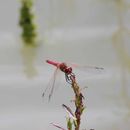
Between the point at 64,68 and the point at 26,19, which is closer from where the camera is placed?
the point at 64,68

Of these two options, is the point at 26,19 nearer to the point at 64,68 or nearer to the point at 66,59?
the point at 66,59

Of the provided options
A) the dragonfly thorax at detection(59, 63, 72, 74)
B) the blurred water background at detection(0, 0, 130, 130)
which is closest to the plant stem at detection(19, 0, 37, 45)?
the blurred water background at detection(0, 0, 130, 130)

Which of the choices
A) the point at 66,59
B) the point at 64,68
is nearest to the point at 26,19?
the point at 66,59

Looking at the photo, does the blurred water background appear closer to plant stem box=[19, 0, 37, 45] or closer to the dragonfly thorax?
plant stem box=[19, 0, 37, 45]

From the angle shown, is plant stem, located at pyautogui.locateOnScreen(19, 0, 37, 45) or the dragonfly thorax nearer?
the dragonfly thorax

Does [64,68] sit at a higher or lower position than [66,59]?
lower

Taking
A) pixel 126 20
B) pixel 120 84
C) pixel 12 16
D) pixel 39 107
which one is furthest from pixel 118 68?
pixel 12 16

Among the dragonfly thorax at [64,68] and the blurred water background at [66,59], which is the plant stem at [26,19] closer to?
the blurred water background at [66,59]

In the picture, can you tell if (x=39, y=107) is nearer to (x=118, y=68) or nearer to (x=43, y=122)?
(x=43, y=122)

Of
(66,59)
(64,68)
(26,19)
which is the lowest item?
(64,68)

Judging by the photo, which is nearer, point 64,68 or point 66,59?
point 64,68

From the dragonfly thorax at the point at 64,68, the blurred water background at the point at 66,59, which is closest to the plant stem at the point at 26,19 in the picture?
the blurred water background at the point at 66,59
